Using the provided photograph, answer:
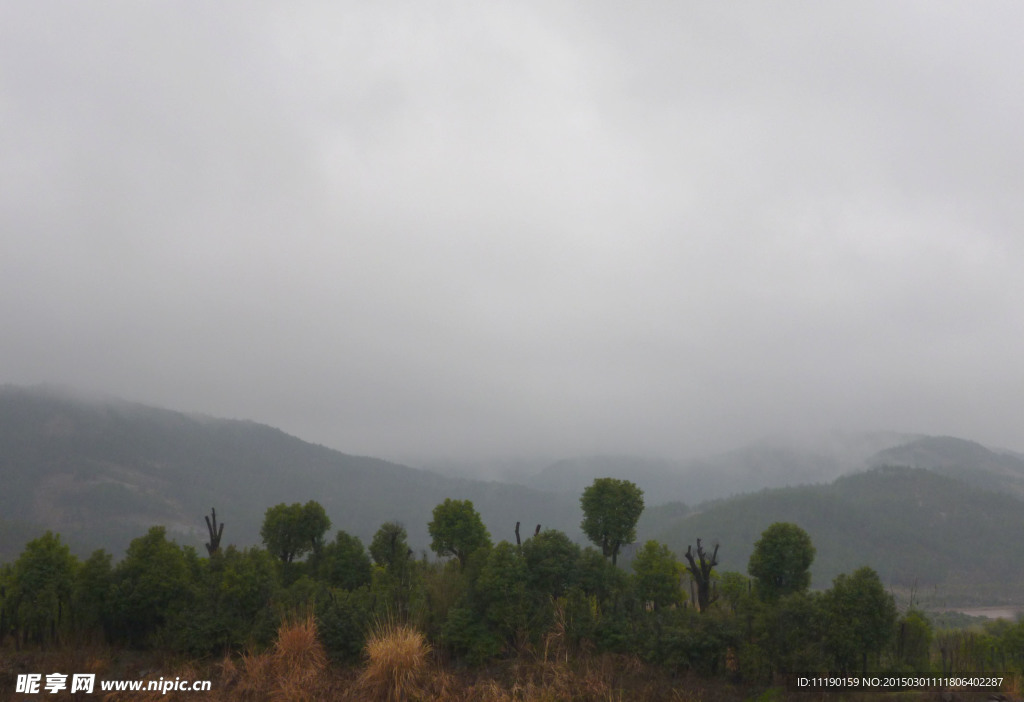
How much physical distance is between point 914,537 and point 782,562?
190448 mm

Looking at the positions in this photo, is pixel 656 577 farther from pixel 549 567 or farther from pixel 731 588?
pixel 549 567

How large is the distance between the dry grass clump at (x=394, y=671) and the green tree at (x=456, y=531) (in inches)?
497

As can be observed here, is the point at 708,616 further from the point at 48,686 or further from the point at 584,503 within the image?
the point at 48,686

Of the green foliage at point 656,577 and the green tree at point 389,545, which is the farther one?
the green tree at point 389,545

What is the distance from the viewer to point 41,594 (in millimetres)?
17344

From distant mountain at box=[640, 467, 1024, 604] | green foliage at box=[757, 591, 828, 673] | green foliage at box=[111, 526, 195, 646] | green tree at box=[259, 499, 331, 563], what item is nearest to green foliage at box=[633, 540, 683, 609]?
green foliage at box=[757, 591, 828, 673]

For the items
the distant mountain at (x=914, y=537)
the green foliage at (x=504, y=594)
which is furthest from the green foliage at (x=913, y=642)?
the distant mountain at (x=914, y=537)

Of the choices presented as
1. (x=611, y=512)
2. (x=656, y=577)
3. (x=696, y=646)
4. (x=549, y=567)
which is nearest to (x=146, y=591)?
(x=549, y=567)

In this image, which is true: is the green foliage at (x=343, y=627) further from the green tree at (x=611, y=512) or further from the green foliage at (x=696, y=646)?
the green tree at (x=611, y=512)

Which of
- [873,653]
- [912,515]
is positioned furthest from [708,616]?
[912,515]

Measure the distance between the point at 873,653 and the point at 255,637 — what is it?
1429cm

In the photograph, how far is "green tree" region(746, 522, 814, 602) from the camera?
19.3m

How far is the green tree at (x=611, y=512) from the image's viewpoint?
2406 cm

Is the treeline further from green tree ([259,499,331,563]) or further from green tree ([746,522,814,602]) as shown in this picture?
green tree ([259,499,331,563])
